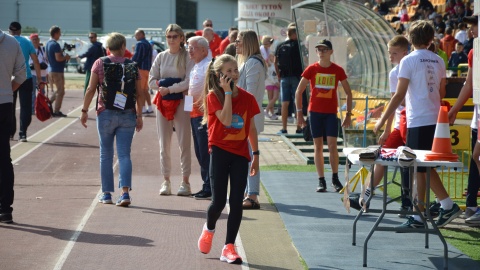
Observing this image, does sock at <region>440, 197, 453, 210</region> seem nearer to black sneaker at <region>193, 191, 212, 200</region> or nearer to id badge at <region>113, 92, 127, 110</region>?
black sneaker at <region>193, 191, 212, 200</region>

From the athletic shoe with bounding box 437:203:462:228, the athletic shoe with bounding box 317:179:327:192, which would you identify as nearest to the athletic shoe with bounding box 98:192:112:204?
the athletic shoe with bounding box 317:179:327:192

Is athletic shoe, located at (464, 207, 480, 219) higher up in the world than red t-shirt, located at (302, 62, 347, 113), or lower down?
lower down

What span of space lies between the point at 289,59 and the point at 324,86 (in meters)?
7.13

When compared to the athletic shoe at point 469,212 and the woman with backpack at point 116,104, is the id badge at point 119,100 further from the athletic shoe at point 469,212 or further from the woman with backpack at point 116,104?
the athletic shoe at point 469,212

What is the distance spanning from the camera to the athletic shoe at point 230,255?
7566mm

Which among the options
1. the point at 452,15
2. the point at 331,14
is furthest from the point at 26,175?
the point at 452,15

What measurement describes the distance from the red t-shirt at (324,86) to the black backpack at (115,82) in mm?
2285

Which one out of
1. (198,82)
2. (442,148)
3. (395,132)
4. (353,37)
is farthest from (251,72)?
(353,37)

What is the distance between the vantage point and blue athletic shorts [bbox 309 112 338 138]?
11344mm

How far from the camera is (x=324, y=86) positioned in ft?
37.3

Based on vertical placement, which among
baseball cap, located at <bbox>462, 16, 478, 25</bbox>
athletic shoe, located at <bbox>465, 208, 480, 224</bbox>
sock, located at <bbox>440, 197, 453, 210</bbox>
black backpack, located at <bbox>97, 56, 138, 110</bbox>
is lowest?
athletic shoe, located at <bbox>465, 208, 480, 224</bbox>

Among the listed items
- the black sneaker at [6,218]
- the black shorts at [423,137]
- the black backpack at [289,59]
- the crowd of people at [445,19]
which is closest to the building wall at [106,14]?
the crowd of people at [445,19]

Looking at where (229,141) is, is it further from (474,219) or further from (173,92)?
(173,92)

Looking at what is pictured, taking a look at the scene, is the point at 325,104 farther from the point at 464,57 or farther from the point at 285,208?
the point at 464,57
